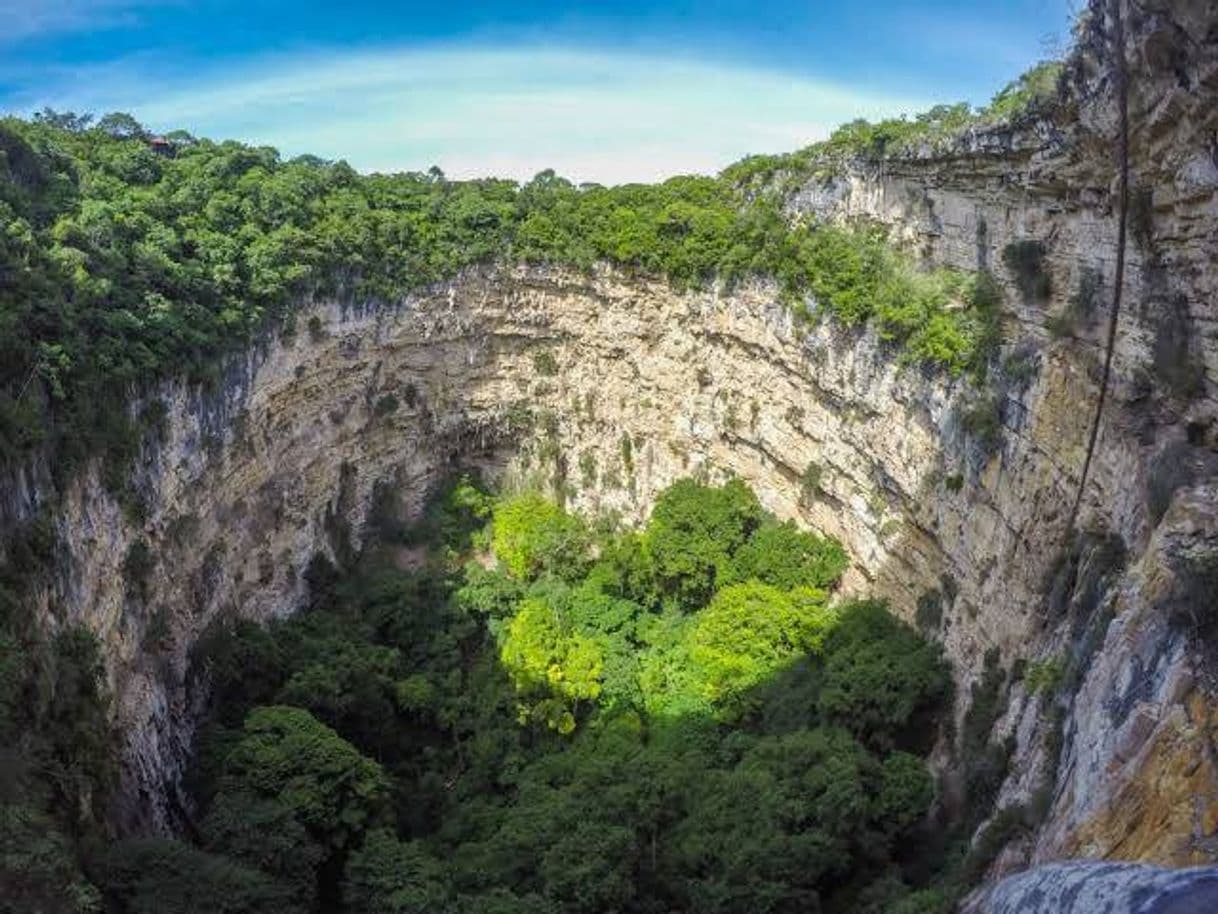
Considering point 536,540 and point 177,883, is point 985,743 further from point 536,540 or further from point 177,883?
point 536,540

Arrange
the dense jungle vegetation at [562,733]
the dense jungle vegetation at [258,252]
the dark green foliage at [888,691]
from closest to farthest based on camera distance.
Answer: the dense jungle vegetation at [562,733]
the dense jungle vegetation at [258,252]
the dark green foliage at [888,691]

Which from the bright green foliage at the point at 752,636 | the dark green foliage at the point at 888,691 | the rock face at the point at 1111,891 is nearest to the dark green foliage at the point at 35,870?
the rock face at the point at 1111,891

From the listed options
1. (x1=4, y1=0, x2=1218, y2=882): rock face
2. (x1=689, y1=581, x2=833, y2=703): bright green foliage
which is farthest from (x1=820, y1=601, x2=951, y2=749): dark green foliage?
(x1=689, y1=581, x2=833, y2=703): bright green foliage

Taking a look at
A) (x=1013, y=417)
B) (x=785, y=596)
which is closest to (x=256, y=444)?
(x=785, y=596)

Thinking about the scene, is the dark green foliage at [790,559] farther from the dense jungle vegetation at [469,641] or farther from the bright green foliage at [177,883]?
the bright green foliage at [177,883]

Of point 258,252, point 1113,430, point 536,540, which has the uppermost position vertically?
point 258,252

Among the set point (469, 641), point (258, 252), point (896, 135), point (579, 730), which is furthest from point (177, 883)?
point (896, 135)

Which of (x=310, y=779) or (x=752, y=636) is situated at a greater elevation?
(x=752, y=636)
